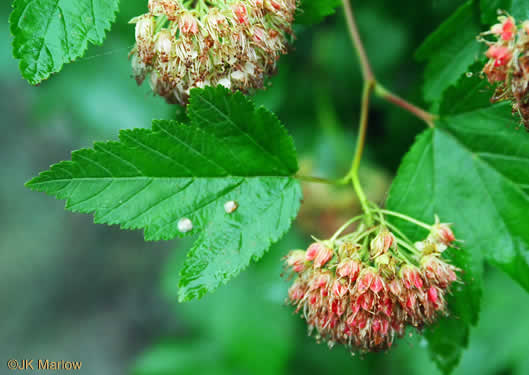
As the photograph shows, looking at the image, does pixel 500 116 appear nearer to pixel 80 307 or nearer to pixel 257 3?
pixel 257 3

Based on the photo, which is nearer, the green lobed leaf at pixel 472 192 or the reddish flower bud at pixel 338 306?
the reddish flower bud at pixel 338 306

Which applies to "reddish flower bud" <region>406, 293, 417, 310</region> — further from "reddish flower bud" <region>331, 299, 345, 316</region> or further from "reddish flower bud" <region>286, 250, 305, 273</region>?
"reddish flower bud" <region>286, 250, 305, 273</region>

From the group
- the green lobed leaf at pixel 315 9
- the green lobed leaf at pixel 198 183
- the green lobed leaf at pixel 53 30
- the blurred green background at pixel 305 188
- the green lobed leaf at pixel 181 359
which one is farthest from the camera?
the green lobed leaf at pixel 181 359

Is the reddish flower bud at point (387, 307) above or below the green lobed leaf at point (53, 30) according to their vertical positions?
below

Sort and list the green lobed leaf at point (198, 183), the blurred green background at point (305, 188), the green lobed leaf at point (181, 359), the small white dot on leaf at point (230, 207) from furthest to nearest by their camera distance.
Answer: the green lobed leaf at point (181, 359) → the blurred green background at point (305, 188) → the small white dot on leaf at point (230, 207) → the green lobed leaf at point (198, 183)

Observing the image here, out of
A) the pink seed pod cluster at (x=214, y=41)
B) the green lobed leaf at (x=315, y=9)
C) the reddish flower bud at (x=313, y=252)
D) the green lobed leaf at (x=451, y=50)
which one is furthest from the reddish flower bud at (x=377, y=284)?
the green lobed leaf at (x=315, y=9)

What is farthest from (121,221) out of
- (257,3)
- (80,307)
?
(80,307)

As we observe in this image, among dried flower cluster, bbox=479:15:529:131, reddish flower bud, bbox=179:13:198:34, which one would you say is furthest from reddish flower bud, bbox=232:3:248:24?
dried flower cluster, bbox=479:15:529:131

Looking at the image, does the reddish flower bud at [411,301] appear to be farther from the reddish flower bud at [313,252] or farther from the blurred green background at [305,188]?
the blurred green background at [305,188]
